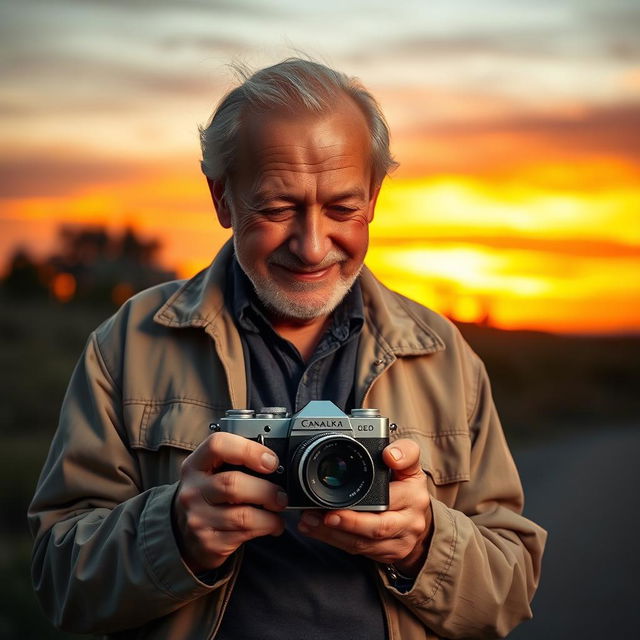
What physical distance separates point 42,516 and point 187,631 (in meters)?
0.48

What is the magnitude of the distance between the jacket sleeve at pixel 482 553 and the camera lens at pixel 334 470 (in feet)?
0.79

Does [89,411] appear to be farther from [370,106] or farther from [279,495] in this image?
[370,106]

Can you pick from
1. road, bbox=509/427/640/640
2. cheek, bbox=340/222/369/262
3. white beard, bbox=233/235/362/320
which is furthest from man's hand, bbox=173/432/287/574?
road, bbox=509/427/640/640

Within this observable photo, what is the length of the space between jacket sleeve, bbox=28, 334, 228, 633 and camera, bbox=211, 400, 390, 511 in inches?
10.0

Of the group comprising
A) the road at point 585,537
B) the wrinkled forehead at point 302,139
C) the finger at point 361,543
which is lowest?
the road at point 585,537

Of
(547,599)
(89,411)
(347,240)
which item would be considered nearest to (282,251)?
(347,240)

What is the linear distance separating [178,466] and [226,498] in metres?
0.30

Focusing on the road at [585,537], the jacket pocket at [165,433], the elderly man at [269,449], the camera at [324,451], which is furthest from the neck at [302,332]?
the road at [585,537]

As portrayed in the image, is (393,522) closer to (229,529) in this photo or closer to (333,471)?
(333,471)

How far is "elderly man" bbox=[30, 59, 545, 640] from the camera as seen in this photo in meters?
2.29

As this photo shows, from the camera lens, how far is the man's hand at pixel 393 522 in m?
2.21

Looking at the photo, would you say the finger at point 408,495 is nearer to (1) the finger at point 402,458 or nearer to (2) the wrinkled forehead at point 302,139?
(1) the finger at point 402,458

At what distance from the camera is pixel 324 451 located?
2242 millimetres

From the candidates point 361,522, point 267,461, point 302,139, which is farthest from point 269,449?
point 302,139
